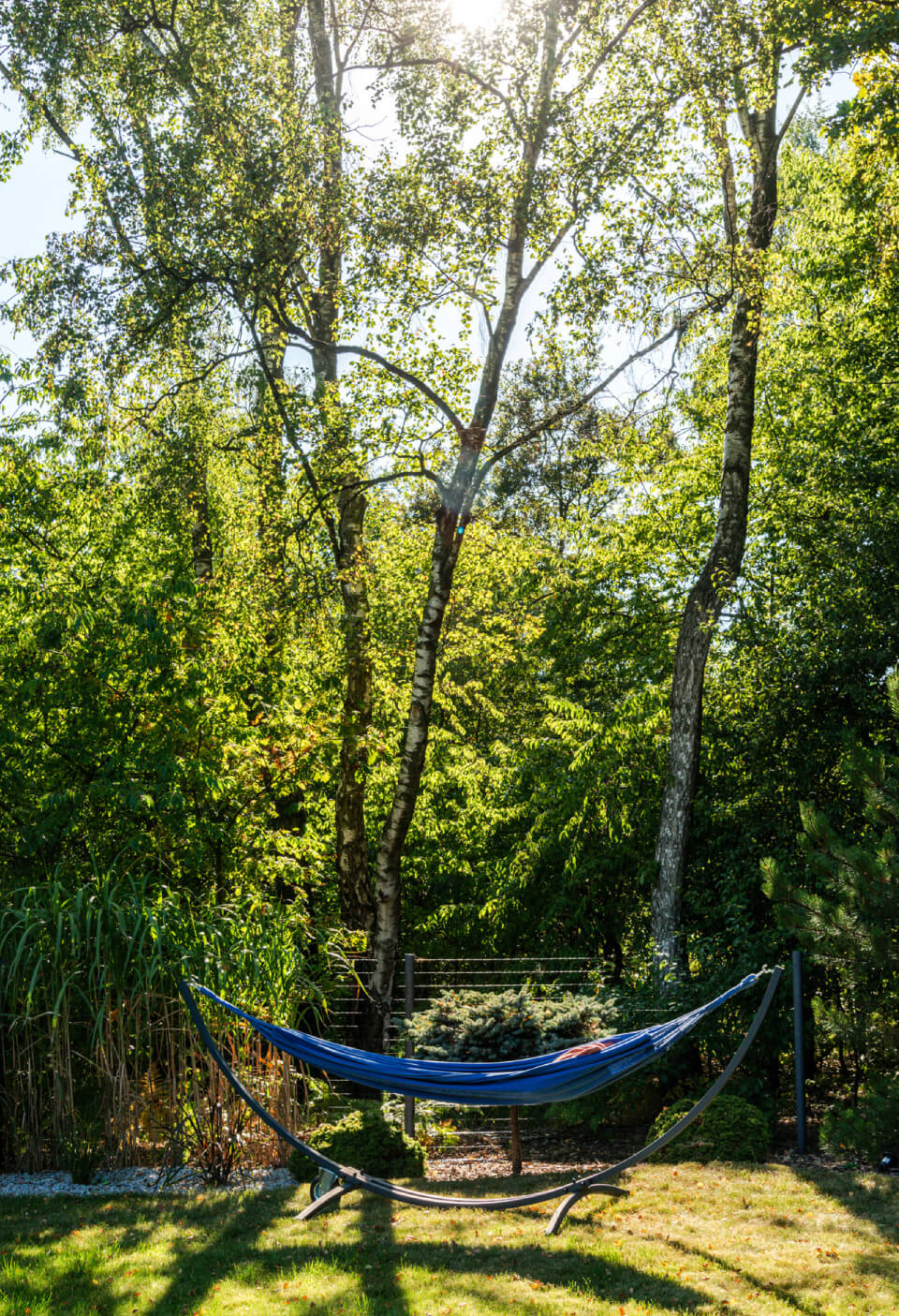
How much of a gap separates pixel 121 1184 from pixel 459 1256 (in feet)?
5.76

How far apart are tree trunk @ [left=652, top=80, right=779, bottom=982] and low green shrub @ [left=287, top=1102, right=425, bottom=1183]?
8.35 feet

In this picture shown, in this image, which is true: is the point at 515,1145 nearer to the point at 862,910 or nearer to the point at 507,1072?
the point at 507,1072

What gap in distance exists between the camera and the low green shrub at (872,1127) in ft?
16.3

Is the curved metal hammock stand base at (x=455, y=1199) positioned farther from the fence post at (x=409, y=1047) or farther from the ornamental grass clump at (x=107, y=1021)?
the fence post at (x=409, y=1047)

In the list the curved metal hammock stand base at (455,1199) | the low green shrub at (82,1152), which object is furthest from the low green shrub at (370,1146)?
the low green shrub at (82,1152)

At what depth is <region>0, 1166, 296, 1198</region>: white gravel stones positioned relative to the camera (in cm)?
448

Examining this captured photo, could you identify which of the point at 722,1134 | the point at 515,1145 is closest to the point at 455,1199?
the point at 515,1145

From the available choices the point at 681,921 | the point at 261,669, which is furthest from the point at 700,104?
the point at 681,921

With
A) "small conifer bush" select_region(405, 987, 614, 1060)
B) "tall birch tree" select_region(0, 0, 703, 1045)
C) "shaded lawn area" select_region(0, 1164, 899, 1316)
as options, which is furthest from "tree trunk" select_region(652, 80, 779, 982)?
"shaded lawn area" select_region(0, 1164, 899, 1316)

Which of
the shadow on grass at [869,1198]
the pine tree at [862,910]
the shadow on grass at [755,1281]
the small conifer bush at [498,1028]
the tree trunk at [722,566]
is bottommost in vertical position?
the shadow on grass at [869,1198]

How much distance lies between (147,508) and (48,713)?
3.58 m

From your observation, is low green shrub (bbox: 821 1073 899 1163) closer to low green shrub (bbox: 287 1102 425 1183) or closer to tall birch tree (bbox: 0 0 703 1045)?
low green shrub (bbox: 287 1102 425 1183)

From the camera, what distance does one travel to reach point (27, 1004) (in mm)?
4711

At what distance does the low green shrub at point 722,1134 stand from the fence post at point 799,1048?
1.00 ft
